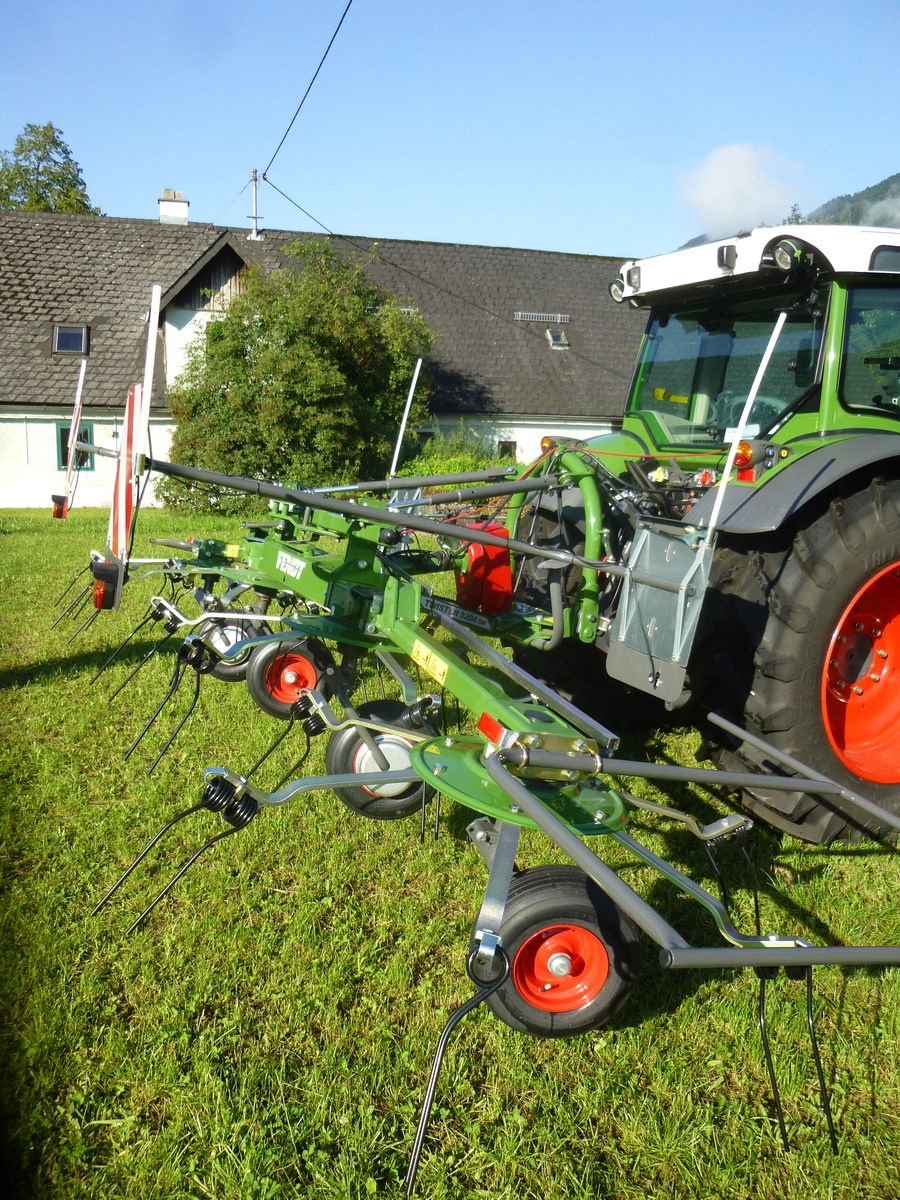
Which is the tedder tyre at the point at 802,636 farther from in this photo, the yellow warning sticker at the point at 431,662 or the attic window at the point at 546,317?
the attic window at the point at 546,317

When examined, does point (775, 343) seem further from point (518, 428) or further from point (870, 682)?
point (518, 428)

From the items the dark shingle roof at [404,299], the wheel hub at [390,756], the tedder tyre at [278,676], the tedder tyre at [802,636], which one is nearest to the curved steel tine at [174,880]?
the wheel hub at [390,756]

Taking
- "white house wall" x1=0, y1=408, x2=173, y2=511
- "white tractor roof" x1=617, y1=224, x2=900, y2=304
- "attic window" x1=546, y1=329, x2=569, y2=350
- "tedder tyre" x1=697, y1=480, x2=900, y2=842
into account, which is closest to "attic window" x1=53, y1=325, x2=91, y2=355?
"white house wall" x1=0, y1=408, x2=173, y2=511

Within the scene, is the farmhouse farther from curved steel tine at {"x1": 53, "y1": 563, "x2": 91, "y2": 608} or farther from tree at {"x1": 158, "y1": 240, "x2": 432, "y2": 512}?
curved steel tine at {"x1": 53, "y1": 563, "x2": 91, "y2": 608}

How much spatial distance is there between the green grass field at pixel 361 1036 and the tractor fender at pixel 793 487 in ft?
4.21

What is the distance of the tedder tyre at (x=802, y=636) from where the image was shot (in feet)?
11.5

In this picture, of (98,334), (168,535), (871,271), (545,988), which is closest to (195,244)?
(98,334)

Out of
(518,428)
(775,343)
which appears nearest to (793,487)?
(775,343)

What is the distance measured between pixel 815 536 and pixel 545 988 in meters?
1.93

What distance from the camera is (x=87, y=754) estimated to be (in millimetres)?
4590

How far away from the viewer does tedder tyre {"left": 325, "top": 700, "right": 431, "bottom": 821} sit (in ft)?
12.4

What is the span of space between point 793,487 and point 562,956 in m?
1.90

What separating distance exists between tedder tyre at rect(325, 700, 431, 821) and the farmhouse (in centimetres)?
1638

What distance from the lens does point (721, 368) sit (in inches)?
182
